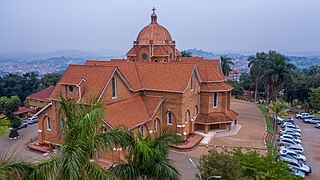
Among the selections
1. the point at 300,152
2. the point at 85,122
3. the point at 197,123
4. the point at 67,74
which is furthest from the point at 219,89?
the point at 85,122

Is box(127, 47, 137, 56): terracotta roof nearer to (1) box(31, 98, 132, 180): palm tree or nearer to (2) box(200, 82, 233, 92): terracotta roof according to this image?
(2) box(200, 82, 233, 92): terracotta roof

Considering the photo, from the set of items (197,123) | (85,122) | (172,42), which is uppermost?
(172,42)

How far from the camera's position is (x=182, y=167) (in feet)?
77.6

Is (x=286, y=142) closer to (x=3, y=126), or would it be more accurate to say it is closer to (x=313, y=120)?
(x=313, y=120)

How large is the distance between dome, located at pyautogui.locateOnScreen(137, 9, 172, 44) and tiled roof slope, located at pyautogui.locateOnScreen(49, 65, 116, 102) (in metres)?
14.0

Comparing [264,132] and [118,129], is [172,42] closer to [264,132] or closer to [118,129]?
[264,132]

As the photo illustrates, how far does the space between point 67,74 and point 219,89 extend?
58.0 feet

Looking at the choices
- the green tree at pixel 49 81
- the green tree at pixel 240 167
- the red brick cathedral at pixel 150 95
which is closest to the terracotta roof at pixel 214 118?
the red brick cathedral at pixel 150 95

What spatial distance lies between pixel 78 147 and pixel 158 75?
913 inches

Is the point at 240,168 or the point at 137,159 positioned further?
the point at 240,168

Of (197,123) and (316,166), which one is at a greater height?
(197,123)

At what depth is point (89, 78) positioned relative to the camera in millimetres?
26344

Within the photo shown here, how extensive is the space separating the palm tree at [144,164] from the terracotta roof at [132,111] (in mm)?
12532

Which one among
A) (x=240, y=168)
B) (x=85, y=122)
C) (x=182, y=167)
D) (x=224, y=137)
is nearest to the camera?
(x=85, y=122)
